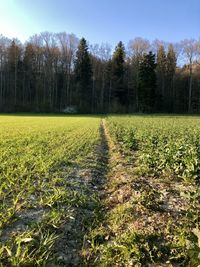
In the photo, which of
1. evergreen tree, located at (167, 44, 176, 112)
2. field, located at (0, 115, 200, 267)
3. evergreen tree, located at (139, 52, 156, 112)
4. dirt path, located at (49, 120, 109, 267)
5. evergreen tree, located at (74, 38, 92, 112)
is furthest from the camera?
evergreen tree, located at (167, 44, 176, 112)

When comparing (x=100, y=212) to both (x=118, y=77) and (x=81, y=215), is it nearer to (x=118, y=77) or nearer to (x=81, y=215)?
(x=81, y=215)

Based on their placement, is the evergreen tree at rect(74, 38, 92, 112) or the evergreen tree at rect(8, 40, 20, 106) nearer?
the evergreen tree at rect(8, 40, 20, 106)

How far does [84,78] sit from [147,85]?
43.6 ft

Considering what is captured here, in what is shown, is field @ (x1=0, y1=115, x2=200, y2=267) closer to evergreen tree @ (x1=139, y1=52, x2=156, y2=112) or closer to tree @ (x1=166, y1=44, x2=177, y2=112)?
evergreen tree @ (x1=139, y1=52, x2=156, y2=112)

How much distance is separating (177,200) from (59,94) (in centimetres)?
5797

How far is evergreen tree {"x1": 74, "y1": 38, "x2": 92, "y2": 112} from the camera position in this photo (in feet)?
196

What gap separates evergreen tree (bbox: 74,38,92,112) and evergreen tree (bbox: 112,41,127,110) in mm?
5204

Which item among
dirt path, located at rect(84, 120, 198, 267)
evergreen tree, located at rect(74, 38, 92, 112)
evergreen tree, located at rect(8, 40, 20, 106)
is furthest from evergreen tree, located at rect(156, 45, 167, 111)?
Result: dirt path, located at rect(84, 120, 198, 267)

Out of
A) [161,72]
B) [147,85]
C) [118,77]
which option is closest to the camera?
[147,85]

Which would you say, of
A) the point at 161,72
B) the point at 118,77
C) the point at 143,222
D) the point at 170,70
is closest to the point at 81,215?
the point at 143,222

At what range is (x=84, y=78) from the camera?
60.2 metres

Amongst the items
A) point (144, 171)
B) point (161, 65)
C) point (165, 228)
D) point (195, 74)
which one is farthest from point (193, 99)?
point (165, 228)

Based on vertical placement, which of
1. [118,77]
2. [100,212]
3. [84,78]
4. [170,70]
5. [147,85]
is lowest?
[100,212]

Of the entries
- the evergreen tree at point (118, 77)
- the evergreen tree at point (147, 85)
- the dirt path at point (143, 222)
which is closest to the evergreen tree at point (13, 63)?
the evergreen tree at point (118, 77)
